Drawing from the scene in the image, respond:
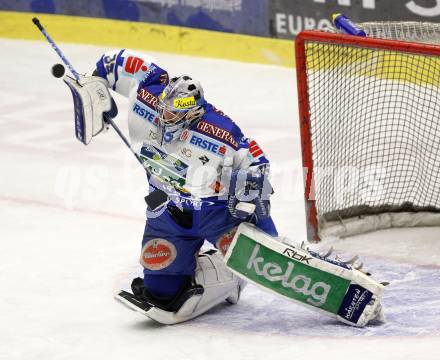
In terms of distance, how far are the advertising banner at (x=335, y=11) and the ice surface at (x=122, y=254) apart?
1.39ft

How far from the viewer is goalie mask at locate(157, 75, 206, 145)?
469 centimetres

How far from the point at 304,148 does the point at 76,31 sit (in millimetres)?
4702

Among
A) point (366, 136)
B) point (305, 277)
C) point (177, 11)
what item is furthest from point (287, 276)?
point (177, 11)

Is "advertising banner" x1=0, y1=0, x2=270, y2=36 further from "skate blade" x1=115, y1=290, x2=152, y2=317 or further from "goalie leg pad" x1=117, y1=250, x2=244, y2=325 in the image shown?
"skate blade" x1=115, y1=290, x2=152, y2=317

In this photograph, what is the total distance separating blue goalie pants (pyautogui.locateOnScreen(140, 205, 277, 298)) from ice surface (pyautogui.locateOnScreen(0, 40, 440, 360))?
201 millimetres

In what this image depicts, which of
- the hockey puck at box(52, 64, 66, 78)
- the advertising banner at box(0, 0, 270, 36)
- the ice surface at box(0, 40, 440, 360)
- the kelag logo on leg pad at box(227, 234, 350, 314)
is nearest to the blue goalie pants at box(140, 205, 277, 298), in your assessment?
the kelag logo on leg pad at box(227, 234, 350, 314)

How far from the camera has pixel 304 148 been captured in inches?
230

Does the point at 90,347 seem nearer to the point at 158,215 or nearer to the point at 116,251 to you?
the point at 158,215

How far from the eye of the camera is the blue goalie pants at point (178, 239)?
15.7 feet

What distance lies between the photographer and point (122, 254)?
5.87 m

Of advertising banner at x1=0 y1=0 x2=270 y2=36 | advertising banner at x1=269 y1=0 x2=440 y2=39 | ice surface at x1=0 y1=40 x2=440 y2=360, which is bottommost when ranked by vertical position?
ice surface at x1=0 y1=40 x2=440 y2=360

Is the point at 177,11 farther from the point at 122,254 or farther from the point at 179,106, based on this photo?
the point at 179,106

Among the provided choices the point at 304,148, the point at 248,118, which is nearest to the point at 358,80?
the point at 304,148

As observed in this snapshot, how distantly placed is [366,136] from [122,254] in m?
1.44
